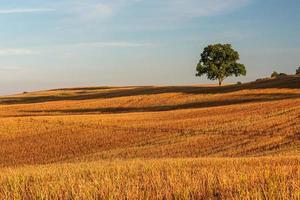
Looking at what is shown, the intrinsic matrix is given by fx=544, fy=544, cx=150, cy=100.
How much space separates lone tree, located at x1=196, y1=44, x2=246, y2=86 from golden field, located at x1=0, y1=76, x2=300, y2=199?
43.2 m

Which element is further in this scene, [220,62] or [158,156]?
[220,62]

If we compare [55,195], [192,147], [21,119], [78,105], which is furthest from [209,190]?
[78,105]

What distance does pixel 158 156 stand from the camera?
2614 cm

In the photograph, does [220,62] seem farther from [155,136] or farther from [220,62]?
[155,136]

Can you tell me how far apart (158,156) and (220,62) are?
83.2m

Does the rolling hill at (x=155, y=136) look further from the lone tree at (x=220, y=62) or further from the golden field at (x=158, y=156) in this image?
the lone tree at (x=220, y=62)

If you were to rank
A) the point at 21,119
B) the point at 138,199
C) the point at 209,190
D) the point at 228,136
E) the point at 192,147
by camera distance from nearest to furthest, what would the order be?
1. the point at 138,199
2. the point at 209,190
3. the point at 192,147
4. the point at 228,136
5. the point at 21,119

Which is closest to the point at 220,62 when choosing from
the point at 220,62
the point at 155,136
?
the point at 220,62

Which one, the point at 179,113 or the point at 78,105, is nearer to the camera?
the point at 179,113

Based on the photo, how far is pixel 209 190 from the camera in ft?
26.8

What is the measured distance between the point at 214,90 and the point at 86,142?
46.3 meters

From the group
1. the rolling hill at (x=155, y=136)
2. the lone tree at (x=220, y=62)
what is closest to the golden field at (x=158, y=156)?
the rolling hill at (x=155, y=136)

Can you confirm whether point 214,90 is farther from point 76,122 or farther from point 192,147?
point 192,147

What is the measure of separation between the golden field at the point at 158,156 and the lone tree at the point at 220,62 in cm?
4321
